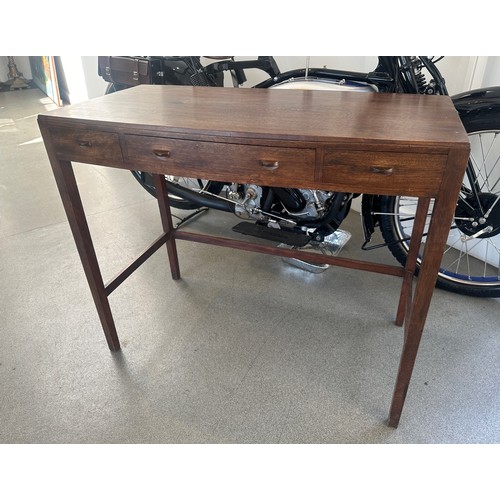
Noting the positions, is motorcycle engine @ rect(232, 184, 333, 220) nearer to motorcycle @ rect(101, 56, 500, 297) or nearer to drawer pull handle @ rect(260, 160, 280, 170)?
motorcycle @ rect(101, 56, 500, 297)

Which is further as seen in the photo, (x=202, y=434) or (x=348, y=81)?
(x=348, y=81)

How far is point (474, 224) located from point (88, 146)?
1.44 m

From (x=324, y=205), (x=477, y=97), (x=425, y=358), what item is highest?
(x=477, y=97)

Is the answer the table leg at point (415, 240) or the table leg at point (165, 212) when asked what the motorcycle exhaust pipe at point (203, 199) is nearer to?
the table leg at point (165, 212)

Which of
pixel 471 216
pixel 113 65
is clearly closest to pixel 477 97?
pixel 471 216

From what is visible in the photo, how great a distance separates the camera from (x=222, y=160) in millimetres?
1027

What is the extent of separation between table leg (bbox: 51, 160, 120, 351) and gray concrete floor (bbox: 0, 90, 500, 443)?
6.0 inches

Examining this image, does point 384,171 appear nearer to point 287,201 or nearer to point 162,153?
point 162,153

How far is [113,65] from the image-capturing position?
221 cm

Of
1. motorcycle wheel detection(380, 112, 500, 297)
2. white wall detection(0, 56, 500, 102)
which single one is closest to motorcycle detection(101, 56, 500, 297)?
motorcycle wheel detection(380, 112, 500, 297)

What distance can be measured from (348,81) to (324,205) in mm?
521

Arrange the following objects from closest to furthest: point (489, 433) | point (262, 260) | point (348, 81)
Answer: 1. point (489, 433)
2. point (348, 81)
3. point (262, 260)

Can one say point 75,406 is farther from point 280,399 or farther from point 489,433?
point 489,433

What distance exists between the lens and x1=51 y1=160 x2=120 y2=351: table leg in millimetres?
1241
